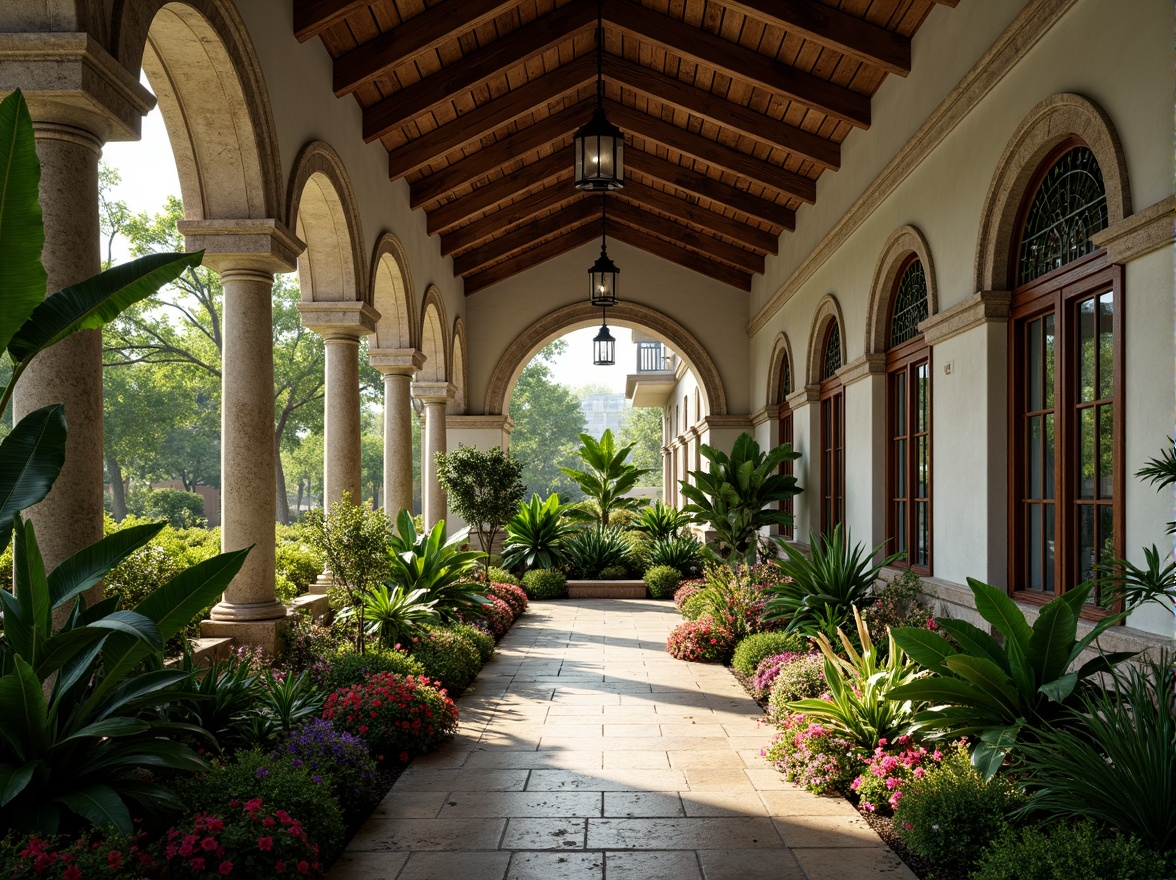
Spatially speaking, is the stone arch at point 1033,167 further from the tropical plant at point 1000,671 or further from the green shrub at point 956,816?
the green shrub at point 956,816

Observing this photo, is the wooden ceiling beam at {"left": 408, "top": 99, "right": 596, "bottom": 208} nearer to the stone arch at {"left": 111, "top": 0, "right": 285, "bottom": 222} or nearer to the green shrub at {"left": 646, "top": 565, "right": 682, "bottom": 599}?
the stone arch at {"left": 111, "top": 0, "right": 285, "bottom": 222}

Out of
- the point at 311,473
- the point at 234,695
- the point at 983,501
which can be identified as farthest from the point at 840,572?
the point at 311,473

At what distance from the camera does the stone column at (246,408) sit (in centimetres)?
697

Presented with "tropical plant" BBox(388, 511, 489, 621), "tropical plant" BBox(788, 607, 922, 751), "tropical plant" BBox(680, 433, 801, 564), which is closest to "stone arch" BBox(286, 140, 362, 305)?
"tropical plant" BBox(388, 511, 489, 621)

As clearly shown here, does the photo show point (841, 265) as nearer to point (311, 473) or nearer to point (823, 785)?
point (823, 785)

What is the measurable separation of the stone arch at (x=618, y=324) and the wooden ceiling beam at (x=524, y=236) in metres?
1.78

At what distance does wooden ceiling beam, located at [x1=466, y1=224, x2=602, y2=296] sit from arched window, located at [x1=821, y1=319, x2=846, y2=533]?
6.86 m

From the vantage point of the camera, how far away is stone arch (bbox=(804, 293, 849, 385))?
11.1 m

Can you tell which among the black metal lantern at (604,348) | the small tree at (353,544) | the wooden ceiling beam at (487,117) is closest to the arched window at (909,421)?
the small tree at (353,544)

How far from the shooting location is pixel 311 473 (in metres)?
40.4

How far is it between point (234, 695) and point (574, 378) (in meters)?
128

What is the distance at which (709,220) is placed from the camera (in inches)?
603

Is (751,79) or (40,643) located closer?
(40,643)

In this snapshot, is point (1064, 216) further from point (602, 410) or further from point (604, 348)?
point (602, 410)
